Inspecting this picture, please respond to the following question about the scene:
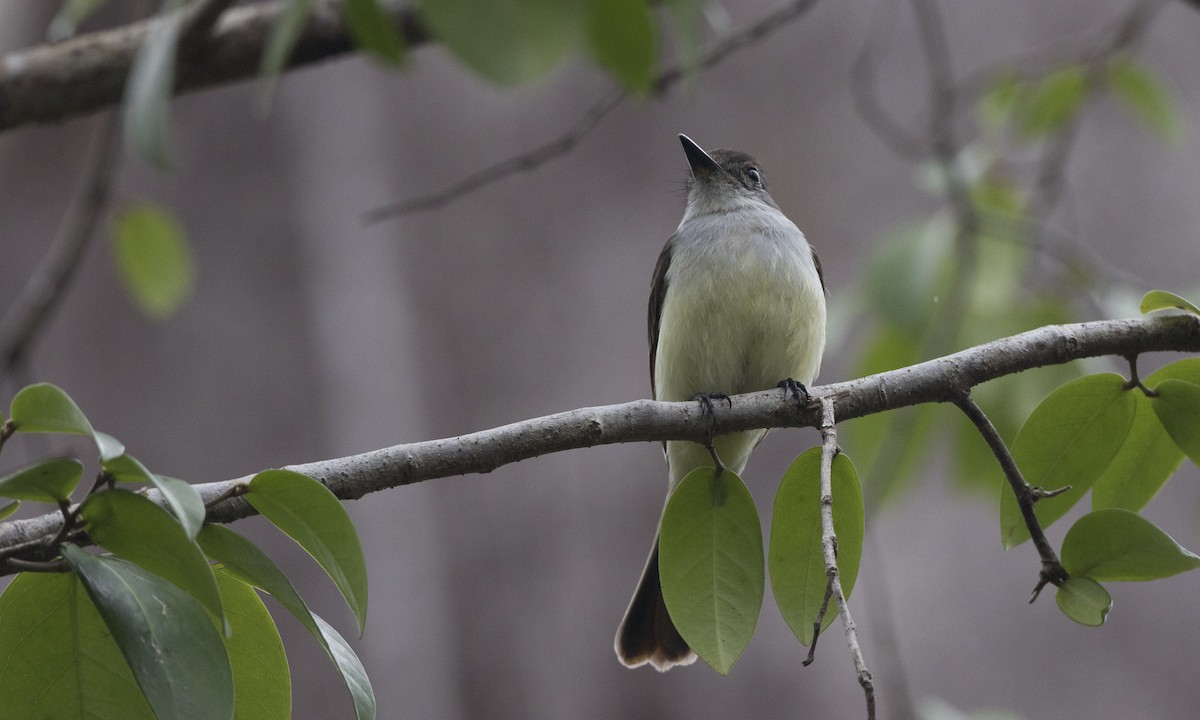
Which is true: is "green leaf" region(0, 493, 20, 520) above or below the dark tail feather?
above

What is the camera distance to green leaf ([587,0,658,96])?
1.98 meters

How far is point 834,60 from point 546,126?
179 cm

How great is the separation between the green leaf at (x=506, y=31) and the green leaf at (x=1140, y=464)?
45.9 inches

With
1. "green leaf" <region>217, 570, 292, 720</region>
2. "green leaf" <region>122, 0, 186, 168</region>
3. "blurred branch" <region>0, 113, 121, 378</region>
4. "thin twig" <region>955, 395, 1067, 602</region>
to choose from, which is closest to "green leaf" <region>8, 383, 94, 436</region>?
"green leaf" <region>217, 570, 292, 720</region>

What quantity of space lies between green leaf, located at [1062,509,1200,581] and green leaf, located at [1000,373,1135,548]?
0.43 ft

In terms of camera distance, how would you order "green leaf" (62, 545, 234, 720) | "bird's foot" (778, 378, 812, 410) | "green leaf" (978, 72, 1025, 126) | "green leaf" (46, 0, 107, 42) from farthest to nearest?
"green leaf" (978, 72, 1025, 126) → "green leaf" (46, 0, 107, 42) → "bird's foot" (778, 378, 812, 410) → "green leaf" (62, 545, 234, 720)

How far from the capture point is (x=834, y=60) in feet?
22.3

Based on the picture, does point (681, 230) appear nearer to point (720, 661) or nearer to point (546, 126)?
point (720, 661)

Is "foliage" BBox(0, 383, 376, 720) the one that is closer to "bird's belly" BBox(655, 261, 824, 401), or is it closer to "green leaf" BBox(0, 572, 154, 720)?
"green leaf" BBox(0, 572, 154, 720)

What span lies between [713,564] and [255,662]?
736mm

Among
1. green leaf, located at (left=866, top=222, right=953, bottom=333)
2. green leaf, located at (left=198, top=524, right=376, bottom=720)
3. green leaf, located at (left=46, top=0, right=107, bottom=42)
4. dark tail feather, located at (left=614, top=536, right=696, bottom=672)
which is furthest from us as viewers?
green leaf, located at (left=46, top=0, right=107, bottom=42)

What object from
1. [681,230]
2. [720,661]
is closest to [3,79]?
[681,230]

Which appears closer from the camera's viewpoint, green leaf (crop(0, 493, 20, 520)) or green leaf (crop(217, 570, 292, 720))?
green leaf (crop(0, 493, 20, 520))

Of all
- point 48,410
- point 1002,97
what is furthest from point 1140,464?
point 1002,97
